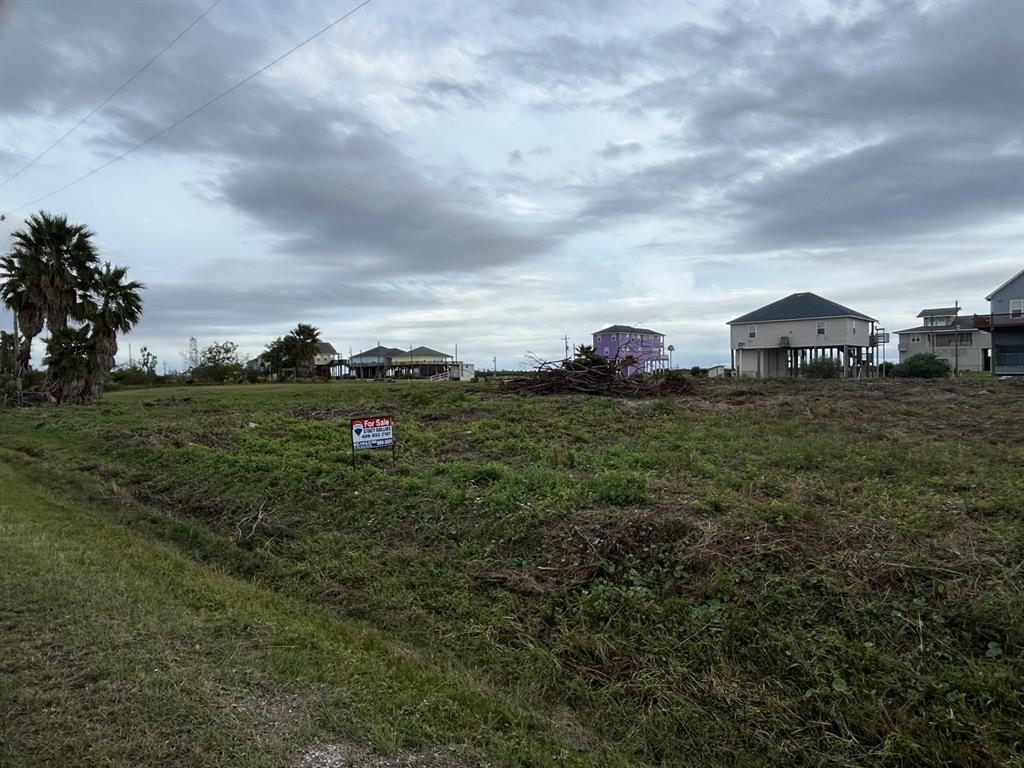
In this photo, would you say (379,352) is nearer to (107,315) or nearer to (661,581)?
(107,315)

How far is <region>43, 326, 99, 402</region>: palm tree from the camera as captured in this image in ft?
94.7

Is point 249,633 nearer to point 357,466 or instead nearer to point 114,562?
point 114,562

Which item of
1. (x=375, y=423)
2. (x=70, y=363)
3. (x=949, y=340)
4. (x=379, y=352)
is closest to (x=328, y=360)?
(x=379, y=352)

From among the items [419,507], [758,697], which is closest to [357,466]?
[419,507]

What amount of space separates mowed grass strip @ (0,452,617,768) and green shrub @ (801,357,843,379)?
4145cm

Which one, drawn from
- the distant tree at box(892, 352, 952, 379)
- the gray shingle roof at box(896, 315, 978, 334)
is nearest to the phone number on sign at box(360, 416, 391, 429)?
the distant tree at box(892, 352, 952, 379)

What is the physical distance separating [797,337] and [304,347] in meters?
54.3

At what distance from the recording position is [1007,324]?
39406 millimetres

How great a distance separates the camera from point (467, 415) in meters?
15.0

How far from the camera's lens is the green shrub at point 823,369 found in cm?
4050

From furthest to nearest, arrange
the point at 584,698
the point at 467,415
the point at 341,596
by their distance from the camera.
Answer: the point at 467,415
the point at 341,596
the point at 584,698

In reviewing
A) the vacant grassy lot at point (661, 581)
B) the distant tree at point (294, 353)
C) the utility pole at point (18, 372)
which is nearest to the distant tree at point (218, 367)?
the distant tree at point (294, 353)

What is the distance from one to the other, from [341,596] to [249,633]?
115cm

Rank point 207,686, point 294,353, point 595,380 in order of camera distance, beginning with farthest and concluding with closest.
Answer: point 294,353 → point 595,380 → point 207,686
